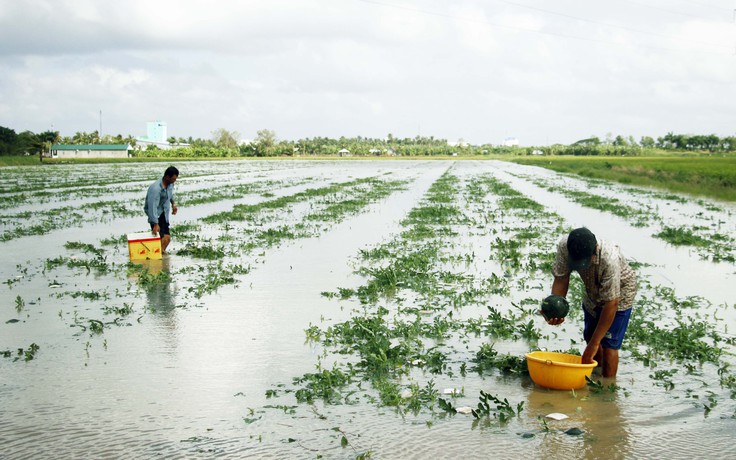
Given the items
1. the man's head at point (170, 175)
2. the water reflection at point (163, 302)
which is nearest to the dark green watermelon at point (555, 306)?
the water reflection at point (163, 302)

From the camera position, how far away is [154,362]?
278 inches

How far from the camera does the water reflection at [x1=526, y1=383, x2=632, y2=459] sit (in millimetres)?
5004

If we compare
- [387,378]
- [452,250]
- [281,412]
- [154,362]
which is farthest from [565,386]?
[452,250]

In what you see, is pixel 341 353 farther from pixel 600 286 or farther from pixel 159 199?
pixel 159 199

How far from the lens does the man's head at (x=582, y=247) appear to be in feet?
18.9

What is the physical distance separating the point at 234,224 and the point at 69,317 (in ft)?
36.7

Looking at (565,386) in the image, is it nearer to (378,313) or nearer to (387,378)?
(387,378)

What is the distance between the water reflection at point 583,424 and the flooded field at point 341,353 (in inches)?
0.8

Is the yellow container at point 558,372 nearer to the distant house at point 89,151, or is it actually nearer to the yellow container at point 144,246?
the yellow container at point 144,246

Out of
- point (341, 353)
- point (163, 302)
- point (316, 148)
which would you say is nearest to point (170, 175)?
point (163, 302)

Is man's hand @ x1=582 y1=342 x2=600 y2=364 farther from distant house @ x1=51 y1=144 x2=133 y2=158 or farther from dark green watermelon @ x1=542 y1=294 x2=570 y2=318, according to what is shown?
distant house @ x1=51 y1=144 x2=133 y2=158

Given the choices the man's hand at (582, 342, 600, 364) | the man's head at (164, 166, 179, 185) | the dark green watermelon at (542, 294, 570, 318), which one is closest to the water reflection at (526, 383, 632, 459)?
the man's hand at (582, 342, 600, 364)

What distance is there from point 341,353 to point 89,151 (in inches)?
5150

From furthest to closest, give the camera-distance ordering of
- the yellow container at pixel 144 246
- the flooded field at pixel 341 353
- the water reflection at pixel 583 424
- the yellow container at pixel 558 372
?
1. the yellow container at pixel 144 246
2. the yellow container at pixel 558 372
3. the flooded field at pixel 341 353
4. the water reflection at pixel 583 424
